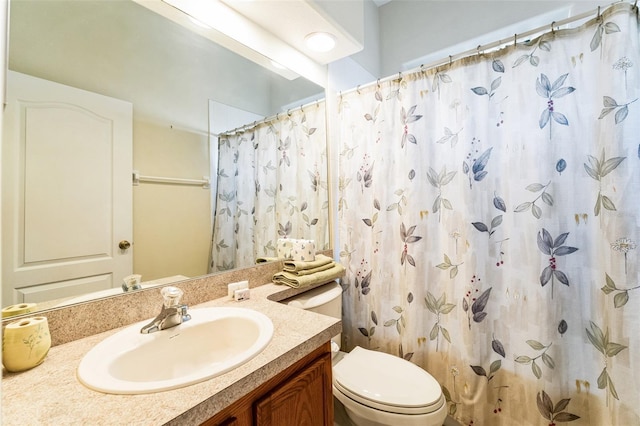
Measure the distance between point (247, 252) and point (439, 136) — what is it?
111 cm

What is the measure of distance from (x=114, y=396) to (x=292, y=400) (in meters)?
0.42

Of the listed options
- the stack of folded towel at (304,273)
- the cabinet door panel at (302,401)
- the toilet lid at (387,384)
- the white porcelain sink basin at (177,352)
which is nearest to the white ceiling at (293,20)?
the stack of folded towel at (304,273)

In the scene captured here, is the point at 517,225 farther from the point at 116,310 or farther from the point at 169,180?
the point at 116,310

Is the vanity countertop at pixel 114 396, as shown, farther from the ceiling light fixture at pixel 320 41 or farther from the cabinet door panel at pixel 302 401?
the ceiling light fixture at pixel 320 41

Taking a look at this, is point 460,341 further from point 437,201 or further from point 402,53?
point 402,53

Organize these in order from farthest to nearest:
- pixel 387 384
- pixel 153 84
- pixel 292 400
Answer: pixel 387 384 → pixel 153 84 → pixel 292 400

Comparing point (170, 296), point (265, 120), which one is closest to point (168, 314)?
point (170, 296)

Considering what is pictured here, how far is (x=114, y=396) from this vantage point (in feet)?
1.94

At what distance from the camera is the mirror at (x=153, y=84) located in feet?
2.81

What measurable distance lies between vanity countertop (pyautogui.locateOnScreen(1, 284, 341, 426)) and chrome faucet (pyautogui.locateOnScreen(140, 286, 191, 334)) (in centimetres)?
15

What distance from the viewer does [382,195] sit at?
1.62 meters

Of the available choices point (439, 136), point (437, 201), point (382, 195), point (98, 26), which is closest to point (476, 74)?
point (439, 136)

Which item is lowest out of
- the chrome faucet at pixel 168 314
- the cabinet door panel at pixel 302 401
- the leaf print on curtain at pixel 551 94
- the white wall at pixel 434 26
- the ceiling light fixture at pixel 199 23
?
the cabinet door panel at pixel 302 401

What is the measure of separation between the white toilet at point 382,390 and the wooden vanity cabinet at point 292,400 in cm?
27
